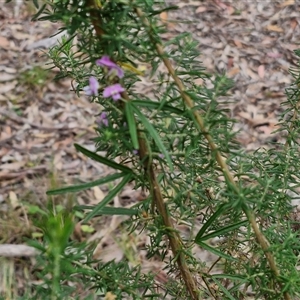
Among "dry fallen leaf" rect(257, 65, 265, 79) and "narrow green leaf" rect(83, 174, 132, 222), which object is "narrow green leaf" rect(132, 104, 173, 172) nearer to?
"narrow green leaf" rect(83, 174, 132, 222)

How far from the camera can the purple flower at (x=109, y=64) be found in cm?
50

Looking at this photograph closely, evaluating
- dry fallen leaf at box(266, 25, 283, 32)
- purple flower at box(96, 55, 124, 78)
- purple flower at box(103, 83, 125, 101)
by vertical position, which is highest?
purple flower at box(96, 55, 124, 78)

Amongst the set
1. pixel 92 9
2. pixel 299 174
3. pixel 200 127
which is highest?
pixel 92 9

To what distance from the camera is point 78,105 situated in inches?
87.8

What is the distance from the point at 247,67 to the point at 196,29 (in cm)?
37

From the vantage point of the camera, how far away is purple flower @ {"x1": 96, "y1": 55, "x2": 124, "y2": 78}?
0.50m

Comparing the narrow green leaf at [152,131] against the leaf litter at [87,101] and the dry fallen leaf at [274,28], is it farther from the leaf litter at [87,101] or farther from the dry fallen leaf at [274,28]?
the dry fallen leaf at [274,28]

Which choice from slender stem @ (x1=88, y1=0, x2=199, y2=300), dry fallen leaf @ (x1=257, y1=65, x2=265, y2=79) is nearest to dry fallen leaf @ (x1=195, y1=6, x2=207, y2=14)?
dry fallen leaf @ (x1=257, y1=65, x2=265, y2=79)

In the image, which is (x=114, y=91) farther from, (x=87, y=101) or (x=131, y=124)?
(x=87, y=101)

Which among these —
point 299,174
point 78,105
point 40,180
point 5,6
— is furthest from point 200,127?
point 5,6

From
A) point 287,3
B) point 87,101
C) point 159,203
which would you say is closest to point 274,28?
point 287,3

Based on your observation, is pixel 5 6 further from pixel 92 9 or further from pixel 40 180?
pixel 92 9

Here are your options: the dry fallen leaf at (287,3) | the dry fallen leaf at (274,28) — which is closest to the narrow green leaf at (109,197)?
the dry fallen leaf at (274,28)

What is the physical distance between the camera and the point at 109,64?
499 mm
